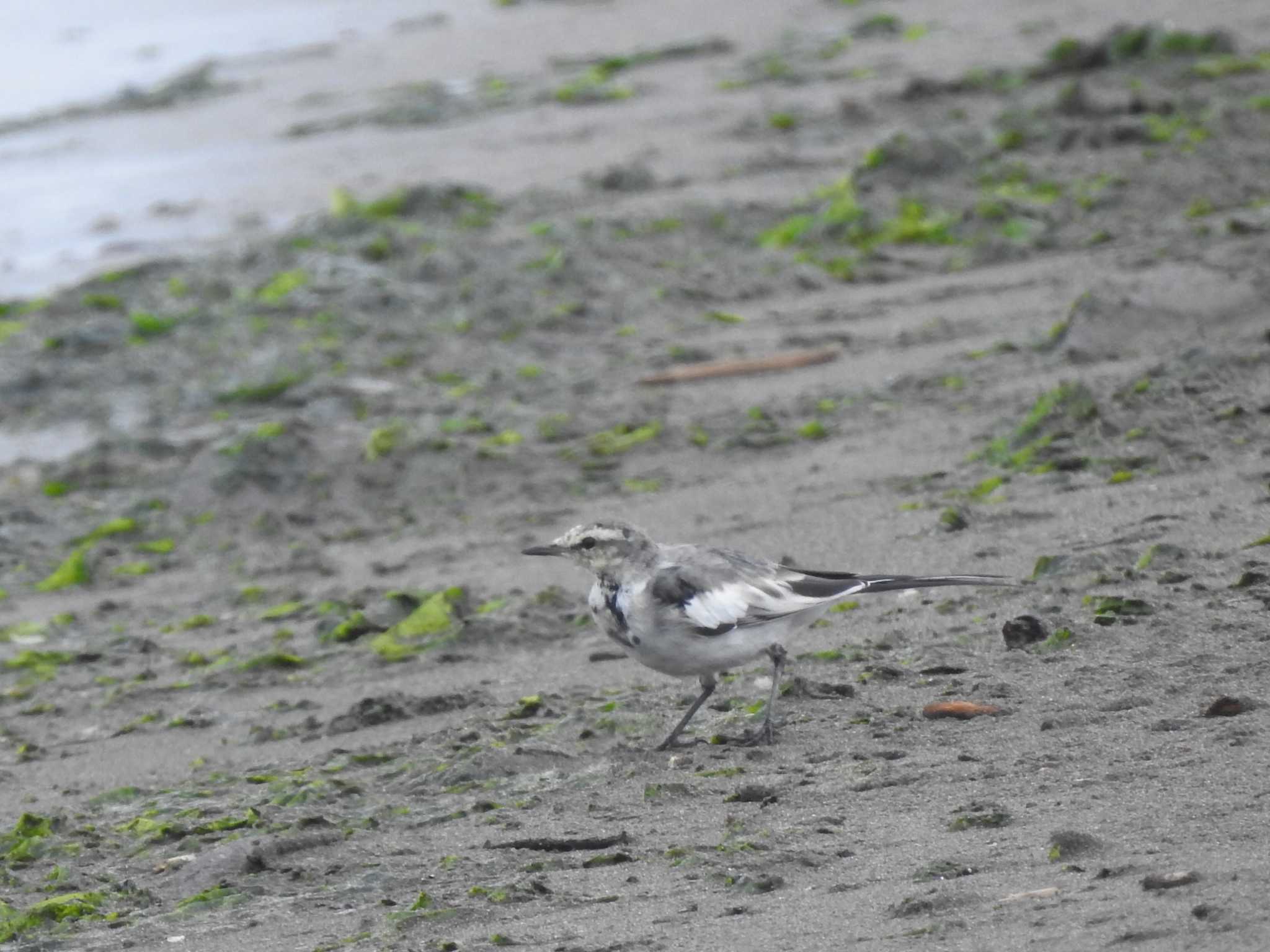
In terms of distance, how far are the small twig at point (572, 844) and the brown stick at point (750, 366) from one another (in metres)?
4.43

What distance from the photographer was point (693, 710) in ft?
16.4

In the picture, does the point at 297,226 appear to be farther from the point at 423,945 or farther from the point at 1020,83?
the point at 423,945

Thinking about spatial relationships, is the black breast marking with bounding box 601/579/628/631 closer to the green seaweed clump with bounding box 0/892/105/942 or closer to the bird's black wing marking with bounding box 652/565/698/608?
the bird's black wing marking with bounding box 652/565/698/608

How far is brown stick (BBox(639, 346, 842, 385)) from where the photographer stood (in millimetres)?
8484

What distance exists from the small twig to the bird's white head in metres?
0.95

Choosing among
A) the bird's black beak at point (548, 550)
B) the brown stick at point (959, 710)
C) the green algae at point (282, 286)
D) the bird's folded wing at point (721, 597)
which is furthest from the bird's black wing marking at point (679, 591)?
the green algae at point (282, 286)

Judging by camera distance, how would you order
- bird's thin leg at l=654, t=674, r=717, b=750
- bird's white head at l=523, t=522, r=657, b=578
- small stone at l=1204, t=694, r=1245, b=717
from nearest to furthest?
small stone at l=1204, t=694, r=1245, b=717, bird's thin leg at l=654, t=674, r=717, b=750, bird's white head at l=523, t=522, r=657, b=578

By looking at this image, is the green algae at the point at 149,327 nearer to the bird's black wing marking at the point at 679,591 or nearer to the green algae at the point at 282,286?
the green algae at the point at 282,286

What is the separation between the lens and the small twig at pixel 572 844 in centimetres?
429

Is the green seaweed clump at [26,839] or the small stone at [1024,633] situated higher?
the small stone at [1024,633]

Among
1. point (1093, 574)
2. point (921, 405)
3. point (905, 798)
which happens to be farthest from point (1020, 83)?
point (905, 798)

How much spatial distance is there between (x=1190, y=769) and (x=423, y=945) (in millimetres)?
1674

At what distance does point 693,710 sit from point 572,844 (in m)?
0.80

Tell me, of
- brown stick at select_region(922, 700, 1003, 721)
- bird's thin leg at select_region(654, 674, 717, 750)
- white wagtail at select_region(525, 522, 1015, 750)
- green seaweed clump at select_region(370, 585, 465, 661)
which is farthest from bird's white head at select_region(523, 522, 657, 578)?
green seaweed clump at select_region(370, 585, 465, 661)
